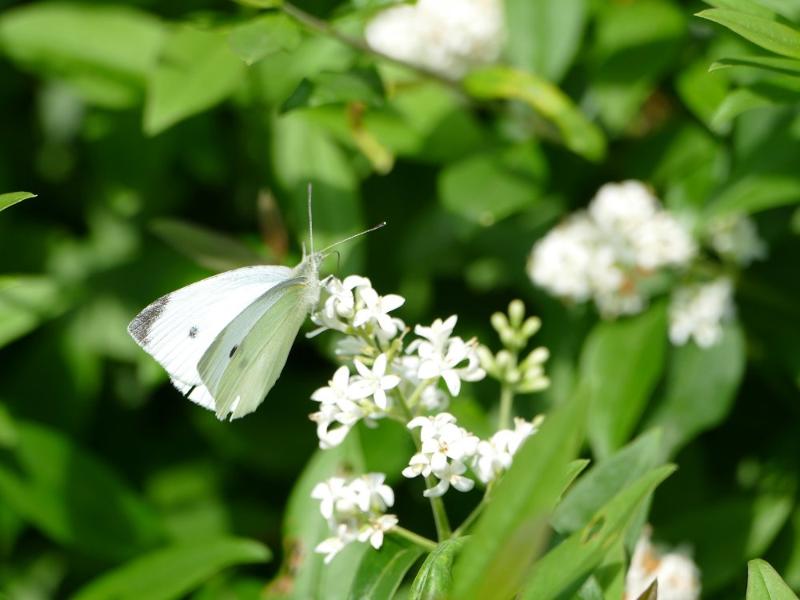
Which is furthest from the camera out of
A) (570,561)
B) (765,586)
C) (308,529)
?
(308,529)

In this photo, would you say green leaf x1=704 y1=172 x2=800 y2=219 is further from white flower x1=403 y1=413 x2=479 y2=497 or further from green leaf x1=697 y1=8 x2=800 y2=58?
white flower x1=403 y1=413 x2=479 y2=497

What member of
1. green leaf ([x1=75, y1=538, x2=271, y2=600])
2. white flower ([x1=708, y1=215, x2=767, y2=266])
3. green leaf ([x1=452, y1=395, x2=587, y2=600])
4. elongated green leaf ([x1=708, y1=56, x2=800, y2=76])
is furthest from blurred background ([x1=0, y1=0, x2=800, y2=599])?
green leaf ([x1=452, y1=395, x2=587, y2=600])

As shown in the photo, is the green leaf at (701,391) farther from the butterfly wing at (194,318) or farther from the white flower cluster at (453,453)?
the butterfly wing at (194,318)

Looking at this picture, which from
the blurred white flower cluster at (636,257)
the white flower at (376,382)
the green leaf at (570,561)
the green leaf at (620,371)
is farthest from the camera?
the blurred white flower cluster at (636,257)

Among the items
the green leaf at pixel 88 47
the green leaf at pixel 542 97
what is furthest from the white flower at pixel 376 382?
the green leaf at pixel 88 47

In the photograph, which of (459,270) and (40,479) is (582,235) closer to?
(459,270)

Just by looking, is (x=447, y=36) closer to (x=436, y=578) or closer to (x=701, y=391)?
(x=701, y=391)

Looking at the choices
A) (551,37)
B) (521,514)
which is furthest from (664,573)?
(551,37)

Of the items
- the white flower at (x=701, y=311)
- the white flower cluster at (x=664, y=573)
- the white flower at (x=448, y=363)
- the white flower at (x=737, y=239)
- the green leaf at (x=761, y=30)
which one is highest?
the green leaf at (x=761, y=30)
